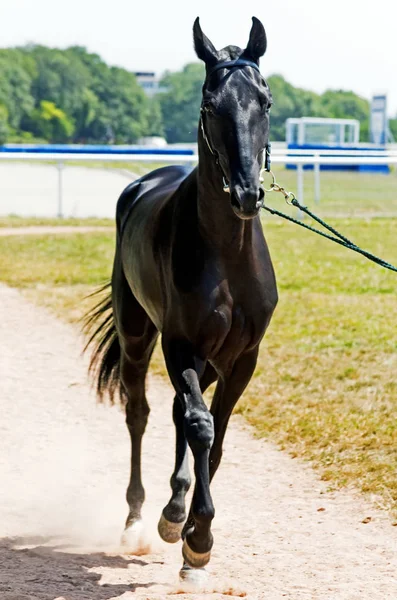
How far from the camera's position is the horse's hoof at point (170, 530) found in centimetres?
436

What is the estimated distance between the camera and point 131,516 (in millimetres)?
5137

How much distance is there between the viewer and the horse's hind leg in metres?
4.32

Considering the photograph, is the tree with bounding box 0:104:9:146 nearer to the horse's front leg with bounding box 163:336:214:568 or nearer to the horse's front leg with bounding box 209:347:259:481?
the horse's front leg with bounding box 209:347:259:481

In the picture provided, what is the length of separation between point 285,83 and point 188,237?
122685 millimetres

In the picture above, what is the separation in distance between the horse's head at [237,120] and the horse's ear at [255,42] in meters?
0.01

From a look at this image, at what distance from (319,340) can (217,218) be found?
5.32 meters

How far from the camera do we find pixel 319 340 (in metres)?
9.29

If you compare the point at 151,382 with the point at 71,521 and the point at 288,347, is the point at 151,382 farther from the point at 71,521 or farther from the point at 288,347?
the point at 71,521

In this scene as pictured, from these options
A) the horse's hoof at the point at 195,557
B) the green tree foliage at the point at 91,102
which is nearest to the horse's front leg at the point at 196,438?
the horse's hoof at the point at 195,557

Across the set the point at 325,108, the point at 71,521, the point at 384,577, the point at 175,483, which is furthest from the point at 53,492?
the point at 325,108

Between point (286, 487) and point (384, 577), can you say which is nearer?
point (384, 577)

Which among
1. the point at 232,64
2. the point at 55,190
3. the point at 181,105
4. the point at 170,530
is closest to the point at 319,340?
the point at 170,530

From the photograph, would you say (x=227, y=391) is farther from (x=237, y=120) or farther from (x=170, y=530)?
(x=237, y=120)

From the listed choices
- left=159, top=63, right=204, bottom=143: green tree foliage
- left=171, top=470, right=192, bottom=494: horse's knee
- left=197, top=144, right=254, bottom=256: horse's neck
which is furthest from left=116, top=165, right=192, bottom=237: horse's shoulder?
left=159, top=63, right=204, bottom=143: green tree foliage
